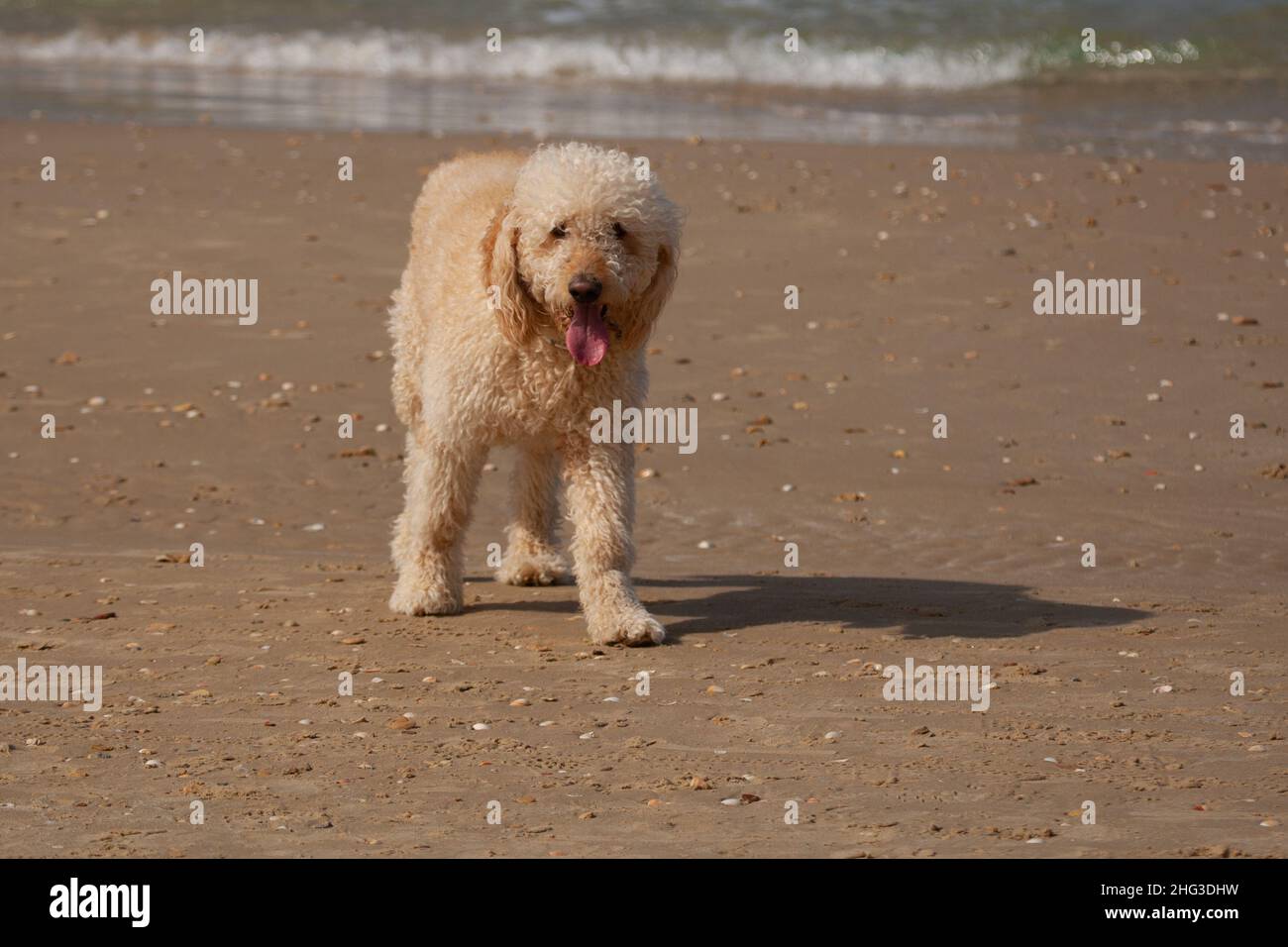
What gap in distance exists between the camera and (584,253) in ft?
20.5

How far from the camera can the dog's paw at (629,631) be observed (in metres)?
6.61

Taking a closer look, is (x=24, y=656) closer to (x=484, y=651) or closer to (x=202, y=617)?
(x=202, y=617)

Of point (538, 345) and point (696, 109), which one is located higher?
point (696, 109)

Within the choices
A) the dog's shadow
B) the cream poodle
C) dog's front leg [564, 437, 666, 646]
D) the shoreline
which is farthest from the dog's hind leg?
the shoreline

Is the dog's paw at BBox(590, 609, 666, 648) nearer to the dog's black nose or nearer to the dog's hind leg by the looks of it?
the dog's hind leg

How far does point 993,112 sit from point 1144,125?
187 centimetres

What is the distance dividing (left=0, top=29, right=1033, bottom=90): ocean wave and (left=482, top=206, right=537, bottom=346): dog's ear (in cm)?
1705

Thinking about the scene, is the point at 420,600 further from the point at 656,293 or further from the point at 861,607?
the point at 861,607

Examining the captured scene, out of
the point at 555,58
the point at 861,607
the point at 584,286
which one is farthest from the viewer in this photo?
the point at 555,58

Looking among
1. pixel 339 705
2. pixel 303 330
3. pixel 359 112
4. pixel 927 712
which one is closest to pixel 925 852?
pixel 927 712

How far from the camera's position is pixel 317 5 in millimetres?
26641

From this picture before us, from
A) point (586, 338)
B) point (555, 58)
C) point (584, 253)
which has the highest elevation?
point (555, 58)

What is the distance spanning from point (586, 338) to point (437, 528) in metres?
1.19

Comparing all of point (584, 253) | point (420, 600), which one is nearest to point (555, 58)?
point (420, 600)
